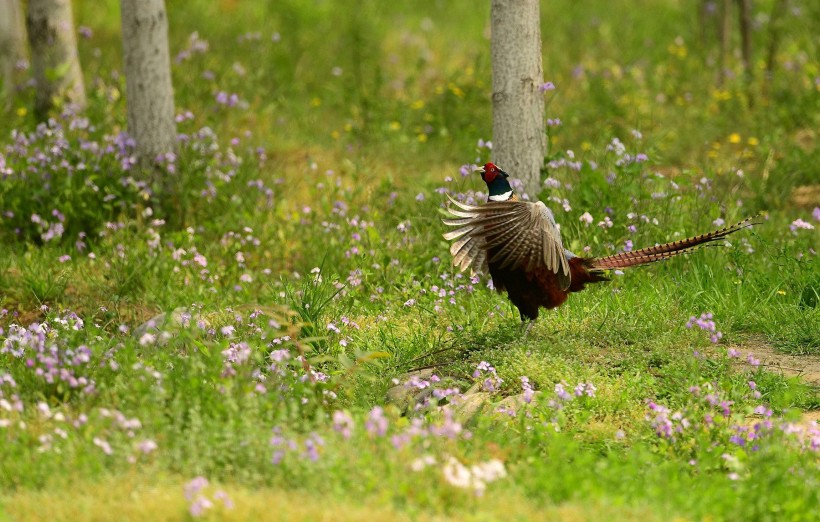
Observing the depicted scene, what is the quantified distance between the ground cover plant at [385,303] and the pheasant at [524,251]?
0.27 meters

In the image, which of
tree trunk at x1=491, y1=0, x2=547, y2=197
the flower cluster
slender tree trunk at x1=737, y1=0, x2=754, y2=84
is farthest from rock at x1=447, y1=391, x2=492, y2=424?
slender tree trunk at x1=737, y1=0, x2=754, y2=84

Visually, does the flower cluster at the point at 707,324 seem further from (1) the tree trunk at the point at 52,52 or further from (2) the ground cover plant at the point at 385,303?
(1) the tree trunk at the point at 52,52

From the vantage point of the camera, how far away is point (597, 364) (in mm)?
5559

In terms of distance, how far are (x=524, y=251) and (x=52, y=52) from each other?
19.3 ft

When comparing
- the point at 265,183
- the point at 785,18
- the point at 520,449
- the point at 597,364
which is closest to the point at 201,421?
the point at 520,449

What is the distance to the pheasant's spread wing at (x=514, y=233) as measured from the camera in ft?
18.0

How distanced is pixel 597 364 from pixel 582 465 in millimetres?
1467

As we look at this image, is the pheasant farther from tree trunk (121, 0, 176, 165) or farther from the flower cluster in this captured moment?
tree trunk (121, 0, 176, 165)

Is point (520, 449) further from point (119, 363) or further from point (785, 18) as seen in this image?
point (785, 18)

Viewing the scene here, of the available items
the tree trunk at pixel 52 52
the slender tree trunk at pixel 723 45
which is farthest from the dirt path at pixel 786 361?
the tree trunk at pixel 52 52

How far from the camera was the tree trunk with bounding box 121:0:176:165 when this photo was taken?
8.09 m

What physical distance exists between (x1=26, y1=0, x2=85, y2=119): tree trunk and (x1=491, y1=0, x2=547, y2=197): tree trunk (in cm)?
432

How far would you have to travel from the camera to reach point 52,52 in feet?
31.5

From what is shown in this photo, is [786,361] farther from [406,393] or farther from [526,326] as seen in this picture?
[406,393]
